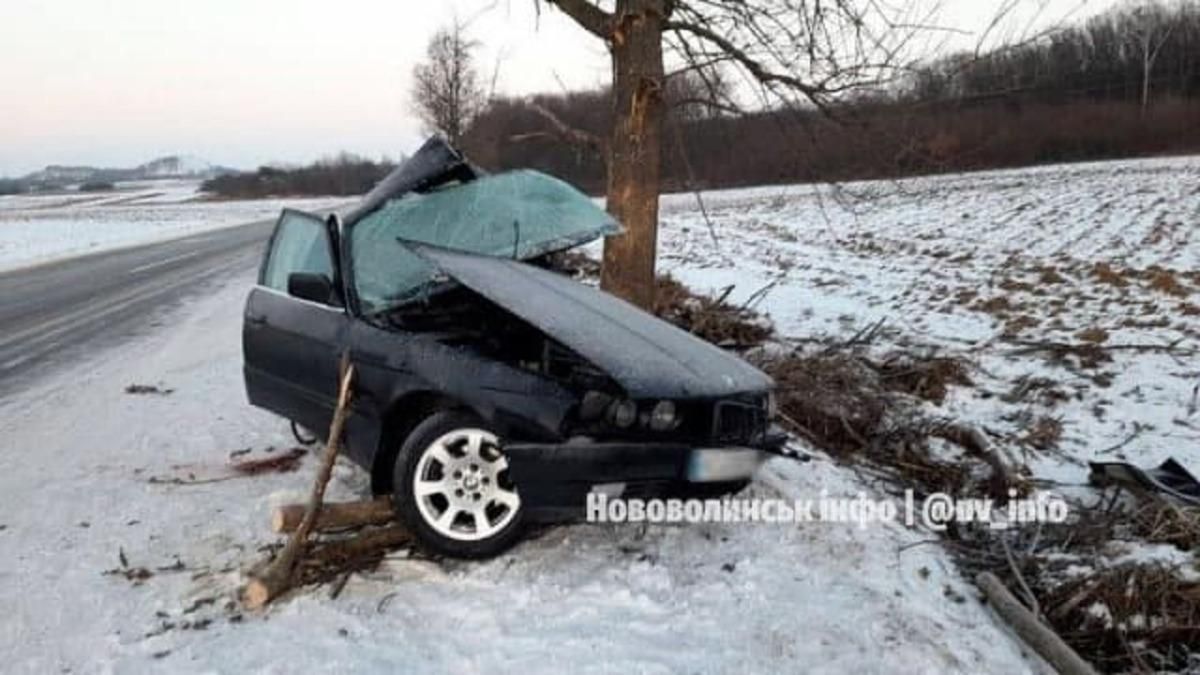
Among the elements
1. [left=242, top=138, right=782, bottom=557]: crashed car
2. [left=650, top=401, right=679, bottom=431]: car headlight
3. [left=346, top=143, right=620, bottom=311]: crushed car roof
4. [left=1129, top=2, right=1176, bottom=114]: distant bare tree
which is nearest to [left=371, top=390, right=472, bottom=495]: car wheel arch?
[left=242, top=138, right=782, bottom=557]: crashed car

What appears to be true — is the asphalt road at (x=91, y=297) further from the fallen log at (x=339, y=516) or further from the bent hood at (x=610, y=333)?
the bent hood at (x=610, y=333)

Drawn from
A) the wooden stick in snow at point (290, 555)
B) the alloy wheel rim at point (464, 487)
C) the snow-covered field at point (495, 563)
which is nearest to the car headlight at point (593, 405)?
the alloy wheel rim at point (464, 487)

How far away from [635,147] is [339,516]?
5.00m

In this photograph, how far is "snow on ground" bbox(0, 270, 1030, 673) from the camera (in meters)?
3.49

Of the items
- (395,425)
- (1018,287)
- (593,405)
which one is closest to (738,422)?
(593,405)

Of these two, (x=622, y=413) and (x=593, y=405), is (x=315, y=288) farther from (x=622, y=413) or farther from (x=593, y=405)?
(x=622, y=413)

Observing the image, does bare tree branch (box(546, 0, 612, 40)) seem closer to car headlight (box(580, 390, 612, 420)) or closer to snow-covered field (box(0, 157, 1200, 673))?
snow-covered field (box(0, 157, 1200, 673))

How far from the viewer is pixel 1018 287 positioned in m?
13.0

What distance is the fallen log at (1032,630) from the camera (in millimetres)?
3369

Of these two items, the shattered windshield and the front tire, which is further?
the shattered windshield

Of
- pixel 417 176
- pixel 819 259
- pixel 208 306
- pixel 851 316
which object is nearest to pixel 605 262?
pixel 417 176

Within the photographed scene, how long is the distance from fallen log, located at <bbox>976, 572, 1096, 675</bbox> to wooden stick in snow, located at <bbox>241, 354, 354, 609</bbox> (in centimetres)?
288

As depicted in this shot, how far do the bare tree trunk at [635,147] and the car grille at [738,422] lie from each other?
4.22 metres

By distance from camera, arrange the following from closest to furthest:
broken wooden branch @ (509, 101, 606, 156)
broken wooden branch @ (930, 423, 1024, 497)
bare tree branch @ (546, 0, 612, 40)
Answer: broken wooden branch @ (930, 423, 1024, 497) < bare tree branch @ (546, 0, 612, 40) < broken wooden branch @ (509, 101, 606, 156)
